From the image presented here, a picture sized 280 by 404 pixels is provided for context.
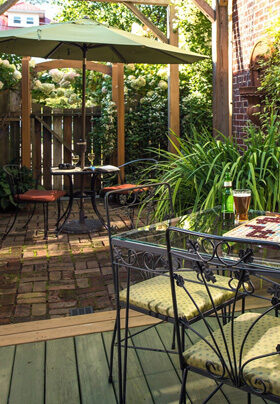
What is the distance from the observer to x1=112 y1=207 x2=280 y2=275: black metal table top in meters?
2.00

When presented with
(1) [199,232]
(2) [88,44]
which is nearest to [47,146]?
(2) [88,44]

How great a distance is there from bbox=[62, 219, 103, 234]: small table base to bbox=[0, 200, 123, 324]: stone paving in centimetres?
8

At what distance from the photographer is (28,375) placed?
2.50 m

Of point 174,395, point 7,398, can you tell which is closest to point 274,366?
point 174,395

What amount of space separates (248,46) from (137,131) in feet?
7.41

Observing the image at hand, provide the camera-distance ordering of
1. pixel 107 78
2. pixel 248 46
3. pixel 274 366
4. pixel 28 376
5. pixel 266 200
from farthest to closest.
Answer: pixel 107 78, pixel 248 46, pixel 266 200, pixel 28 376, pixel 274 366

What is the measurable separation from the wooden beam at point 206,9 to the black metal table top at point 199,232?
4.76m

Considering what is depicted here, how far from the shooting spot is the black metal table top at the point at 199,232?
2.00 m

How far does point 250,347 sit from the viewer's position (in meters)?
1.86

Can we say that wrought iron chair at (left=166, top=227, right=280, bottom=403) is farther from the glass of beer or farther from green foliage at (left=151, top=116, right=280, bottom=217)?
green foliage at (left=151, top=116, right=280, bottom=217)

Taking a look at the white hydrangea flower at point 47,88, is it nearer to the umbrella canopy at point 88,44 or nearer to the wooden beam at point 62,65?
the wooden beam at point 62,65

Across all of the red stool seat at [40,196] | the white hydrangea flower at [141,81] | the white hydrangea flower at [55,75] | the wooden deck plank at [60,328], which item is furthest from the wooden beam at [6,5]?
the wooden deck plank at [60,328]

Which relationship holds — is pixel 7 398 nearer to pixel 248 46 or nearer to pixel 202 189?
pixel 202 189

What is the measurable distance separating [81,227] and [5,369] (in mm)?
3248
